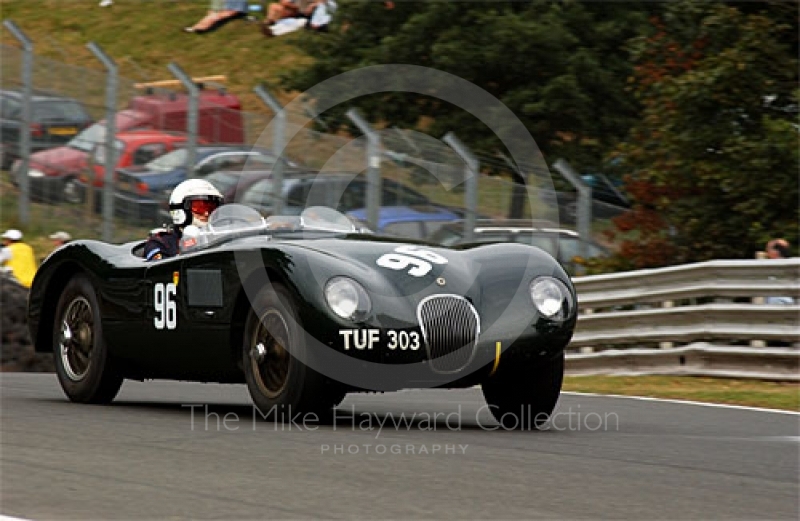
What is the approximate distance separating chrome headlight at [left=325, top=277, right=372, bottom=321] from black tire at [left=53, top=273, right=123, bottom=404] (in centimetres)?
216

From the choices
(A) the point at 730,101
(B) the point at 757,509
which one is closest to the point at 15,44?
(A) the point at 730,101

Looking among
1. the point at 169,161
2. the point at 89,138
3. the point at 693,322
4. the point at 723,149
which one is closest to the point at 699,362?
the point at 693,322

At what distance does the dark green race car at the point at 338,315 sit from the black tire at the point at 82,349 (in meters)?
0.22

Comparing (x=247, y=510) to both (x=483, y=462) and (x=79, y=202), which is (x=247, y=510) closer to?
(x=483, y=462)

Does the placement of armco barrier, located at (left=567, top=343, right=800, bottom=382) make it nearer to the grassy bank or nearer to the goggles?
the goggles

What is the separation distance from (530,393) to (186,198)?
8.48 ft

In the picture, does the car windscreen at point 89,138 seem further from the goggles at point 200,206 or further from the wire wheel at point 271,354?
the wire wheel at point 271,354

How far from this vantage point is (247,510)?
4770 mm

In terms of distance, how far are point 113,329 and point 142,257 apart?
50 cm

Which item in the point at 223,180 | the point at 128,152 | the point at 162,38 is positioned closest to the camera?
the point at 223,180

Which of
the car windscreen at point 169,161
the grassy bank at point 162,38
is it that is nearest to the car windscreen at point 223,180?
the car windscreen at point 169,161

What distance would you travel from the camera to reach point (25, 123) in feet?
65.2

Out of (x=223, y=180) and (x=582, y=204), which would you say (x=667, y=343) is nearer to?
(x=582, y=204)

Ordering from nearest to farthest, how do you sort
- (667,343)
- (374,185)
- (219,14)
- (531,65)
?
(667,343) → (374,185) → (531,65) → (219,14)
